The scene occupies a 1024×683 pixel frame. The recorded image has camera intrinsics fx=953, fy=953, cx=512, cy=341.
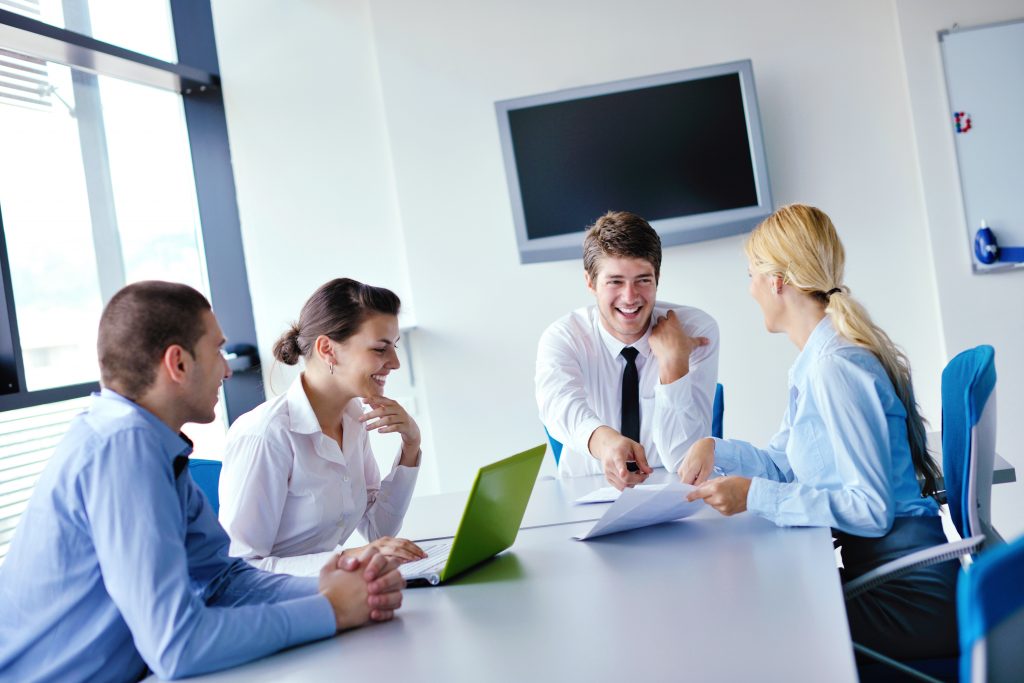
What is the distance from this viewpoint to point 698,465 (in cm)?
216

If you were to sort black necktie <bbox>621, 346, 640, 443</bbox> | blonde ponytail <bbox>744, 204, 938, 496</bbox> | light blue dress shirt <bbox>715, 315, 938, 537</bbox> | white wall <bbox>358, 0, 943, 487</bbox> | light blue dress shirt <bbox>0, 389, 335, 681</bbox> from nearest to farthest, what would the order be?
light blue dress shirt <bbox>0, 389, 335, 681</bbox>, light blue dress shirt <bbox>715, 315, 938, 537</bbox>, blonde ponytail <bbox>744, 204, 938, 496</bbox>, black necktie <bbox>621, 346, 640, 443</bbox>, white wall <bbox>358, 0, 943, 487</bbox>

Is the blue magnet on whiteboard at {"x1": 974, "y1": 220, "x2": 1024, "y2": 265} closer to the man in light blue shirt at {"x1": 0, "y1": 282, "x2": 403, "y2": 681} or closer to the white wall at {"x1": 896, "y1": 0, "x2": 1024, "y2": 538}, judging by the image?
the white wall at {"x1": 896, "y1": 0, "x2": 1024, "y2": 538}

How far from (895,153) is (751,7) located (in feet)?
2.92

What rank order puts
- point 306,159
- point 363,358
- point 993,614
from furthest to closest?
1. point 306,159
2. point 363,358
3. point 993,614

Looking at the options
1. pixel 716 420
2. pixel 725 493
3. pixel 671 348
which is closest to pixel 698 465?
pixel 725 493

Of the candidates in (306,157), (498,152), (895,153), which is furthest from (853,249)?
(306,157)

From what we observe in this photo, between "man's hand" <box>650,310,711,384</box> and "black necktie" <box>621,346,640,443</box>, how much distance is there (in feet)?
0.25

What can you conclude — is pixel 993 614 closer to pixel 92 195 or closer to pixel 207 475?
pixel 207 475

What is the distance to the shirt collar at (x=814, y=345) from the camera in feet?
6.54

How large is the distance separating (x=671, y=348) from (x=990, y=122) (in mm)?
2092

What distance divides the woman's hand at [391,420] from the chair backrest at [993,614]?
1616mm

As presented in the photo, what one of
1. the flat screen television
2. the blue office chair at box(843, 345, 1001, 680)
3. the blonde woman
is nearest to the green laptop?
the blonde woman

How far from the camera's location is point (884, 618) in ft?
5.95

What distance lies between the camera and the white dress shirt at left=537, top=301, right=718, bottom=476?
2.73 meters
